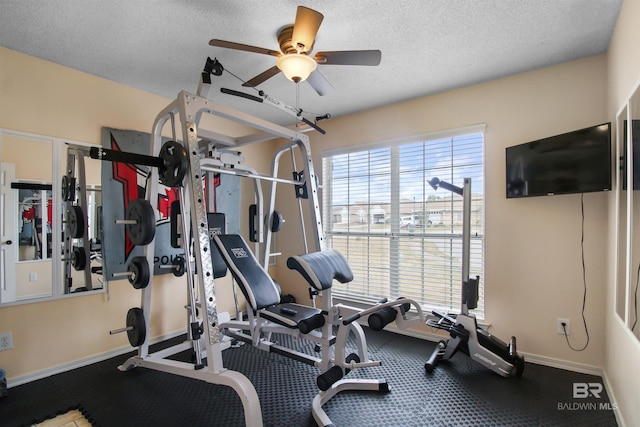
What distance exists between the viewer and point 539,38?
212 centimetres

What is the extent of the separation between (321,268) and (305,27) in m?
A: 1.45

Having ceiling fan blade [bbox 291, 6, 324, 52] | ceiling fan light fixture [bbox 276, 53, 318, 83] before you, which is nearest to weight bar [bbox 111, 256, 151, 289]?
ceiling fan light fixture [bbox 276, 53, 318, 83]

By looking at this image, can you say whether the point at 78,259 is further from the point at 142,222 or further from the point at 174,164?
the point at 174,164

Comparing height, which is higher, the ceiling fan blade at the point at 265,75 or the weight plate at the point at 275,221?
the ceiling fan blade at the point at 265,75

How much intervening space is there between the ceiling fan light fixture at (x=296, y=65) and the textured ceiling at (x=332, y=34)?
0.31 meters

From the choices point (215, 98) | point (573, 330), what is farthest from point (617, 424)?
point (215, 98)

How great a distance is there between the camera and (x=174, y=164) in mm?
1801

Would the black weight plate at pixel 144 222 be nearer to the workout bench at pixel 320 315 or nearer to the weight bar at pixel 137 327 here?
the workout bench at pixel 320 315

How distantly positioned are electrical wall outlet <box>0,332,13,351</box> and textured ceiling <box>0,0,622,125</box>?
2084 mm

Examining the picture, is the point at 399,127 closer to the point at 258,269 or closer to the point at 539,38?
the point at 539,38

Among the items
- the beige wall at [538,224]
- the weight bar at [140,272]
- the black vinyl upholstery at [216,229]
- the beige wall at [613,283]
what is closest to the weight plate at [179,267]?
the black vinyl upholstery at [216,229]

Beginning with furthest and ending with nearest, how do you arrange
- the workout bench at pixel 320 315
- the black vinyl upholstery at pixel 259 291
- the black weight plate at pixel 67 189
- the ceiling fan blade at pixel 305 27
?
the black weight plate at pixel 67 189 → the black vinyl upholstery at pixel 259 291 → the workout bench at pixel 320 315 → the ceiling fan blade at pixel 305 27

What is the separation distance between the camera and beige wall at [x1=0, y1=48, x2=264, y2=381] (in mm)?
2262

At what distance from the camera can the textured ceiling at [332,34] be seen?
181 cm
